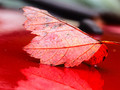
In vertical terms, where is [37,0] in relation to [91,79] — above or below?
above

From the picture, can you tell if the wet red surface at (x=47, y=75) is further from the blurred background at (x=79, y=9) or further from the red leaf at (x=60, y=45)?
the blurred background at (x=79, y=9)

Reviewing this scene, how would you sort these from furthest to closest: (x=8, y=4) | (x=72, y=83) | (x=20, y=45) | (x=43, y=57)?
(x=8, y=4) < (x=20, y=45) < (x=43, y=57) < (x=72, y=83)

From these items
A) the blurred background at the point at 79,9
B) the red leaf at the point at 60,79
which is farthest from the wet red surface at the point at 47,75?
the blurred background at the point at 79,9

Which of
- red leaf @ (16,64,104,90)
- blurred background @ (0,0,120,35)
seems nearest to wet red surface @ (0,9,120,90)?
red leaf @ (16,64,104,90)

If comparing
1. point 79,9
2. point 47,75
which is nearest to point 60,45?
point 47,75

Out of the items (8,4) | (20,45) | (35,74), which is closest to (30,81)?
(35,74)

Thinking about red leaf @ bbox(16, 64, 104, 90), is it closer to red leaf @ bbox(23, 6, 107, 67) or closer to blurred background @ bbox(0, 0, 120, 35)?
red leaf @ bbox(23, 6, 107, 67)

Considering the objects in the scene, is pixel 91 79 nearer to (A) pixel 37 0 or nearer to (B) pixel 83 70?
(B) pixel 83 70
